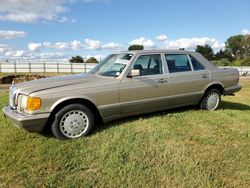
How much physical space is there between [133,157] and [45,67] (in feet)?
143

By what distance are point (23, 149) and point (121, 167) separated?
1.60m

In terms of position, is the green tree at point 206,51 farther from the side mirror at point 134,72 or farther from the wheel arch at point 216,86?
the side mirror at point 134,72

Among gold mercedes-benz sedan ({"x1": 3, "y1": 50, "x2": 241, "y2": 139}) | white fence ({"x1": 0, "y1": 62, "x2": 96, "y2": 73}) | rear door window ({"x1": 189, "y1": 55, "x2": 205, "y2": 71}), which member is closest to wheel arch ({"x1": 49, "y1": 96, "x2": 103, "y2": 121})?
gold mercedes-benz sedan ({"x1": 3, "y1": 50, "x2": 241, "y2": 139})

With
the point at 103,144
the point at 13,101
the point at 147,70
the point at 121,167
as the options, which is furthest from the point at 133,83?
the point at 13,101

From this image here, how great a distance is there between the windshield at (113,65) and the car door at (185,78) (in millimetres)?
941

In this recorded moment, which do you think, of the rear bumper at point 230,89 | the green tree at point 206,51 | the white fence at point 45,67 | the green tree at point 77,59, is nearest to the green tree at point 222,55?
the green tree at point 206,51

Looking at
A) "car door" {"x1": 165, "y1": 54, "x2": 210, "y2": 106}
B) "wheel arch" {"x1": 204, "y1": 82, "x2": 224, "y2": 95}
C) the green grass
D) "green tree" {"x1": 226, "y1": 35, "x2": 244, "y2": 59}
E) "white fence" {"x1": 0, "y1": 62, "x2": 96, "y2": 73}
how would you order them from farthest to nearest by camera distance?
1. "green tree" {"x1": 226, "y1": 35, "x2": 244, "y2": 59}
2. "white fence" {"x1": 0, "y1": 62, "x2": 96, "y2": 73}
3. "wheel arch" {"x1": 204, "y1": 82, "x2": 224, "y2": 95}
4. "car door" {"x1": 165, "y1": 54, "x2": 210, "y2": 106}
5. the green grass

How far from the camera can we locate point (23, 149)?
15.6ft

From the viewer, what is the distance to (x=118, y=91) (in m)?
5.42

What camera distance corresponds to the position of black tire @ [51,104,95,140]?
16.2ft

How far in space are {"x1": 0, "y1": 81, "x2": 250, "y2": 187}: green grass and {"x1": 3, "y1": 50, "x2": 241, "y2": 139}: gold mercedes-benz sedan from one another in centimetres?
31

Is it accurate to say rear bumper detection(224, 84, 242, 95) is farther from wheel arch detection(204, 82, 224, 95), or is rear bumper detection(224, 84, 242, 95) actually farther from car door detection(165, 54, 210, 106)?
car door detection(165, 54, 210, 106)

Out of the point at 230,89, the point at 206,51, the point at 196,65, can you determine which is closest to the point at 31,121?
the point at 196,65

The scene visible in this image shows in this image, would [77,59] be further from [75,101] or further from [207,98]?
[75,101]
